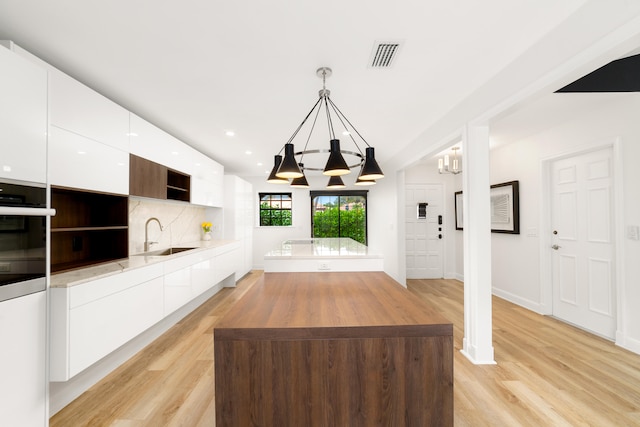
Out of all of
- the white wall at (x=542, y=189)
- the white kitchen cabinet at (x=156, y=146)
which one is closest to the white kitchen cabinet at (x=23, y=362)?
the white kitchen cabinet at (x=156, y=146)

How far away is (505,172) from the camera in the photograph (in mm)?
4355

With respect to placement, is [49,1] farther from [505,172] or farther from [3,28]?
[505,172]

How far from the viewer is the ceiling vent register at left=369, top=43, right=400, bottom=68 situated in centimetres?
185

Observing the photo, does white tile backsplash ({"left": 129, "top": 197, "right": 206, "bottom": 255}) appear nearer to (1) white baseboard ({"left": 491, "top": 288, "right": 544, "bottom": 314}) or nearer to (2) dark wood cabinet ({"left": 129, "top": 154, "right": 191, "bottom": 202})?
(2) dark wood cabinet ({"left": 129, "top": 154, "right": 191, "bottom": 202})

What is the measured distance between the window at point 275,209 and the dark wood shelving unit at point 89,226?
4420 mm

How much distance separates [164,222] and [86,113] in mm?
2170

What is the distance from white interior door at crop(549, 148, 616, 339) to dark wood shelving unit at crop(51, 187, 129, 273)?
499 cm

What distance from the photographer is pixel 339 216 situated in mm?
7332

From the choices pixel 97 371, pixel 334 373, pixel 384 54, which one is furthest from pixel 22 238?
pixel 384 54

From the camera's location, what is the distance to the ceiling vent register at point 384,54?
1.85 meters

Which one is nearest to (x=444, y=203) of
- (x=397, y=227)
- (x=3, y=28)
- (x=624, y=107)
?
(x=397, y=227)

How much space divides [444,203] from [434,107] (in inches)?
134

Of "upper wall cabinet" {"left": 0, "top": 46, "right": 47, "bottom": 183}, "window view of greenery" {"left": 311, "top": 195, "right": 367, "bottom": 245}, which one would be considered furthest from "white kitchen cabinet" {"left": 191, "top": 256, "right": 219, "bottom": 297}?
"window view of greenery" {"left": 311, "top": 195, "right": 367, "bottom": 245}

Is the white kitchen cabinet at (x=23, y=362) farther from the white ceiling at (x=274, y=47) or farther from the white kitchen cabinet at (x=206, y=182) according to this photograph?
the white kitchen cabinet at (x=206, y=182)
